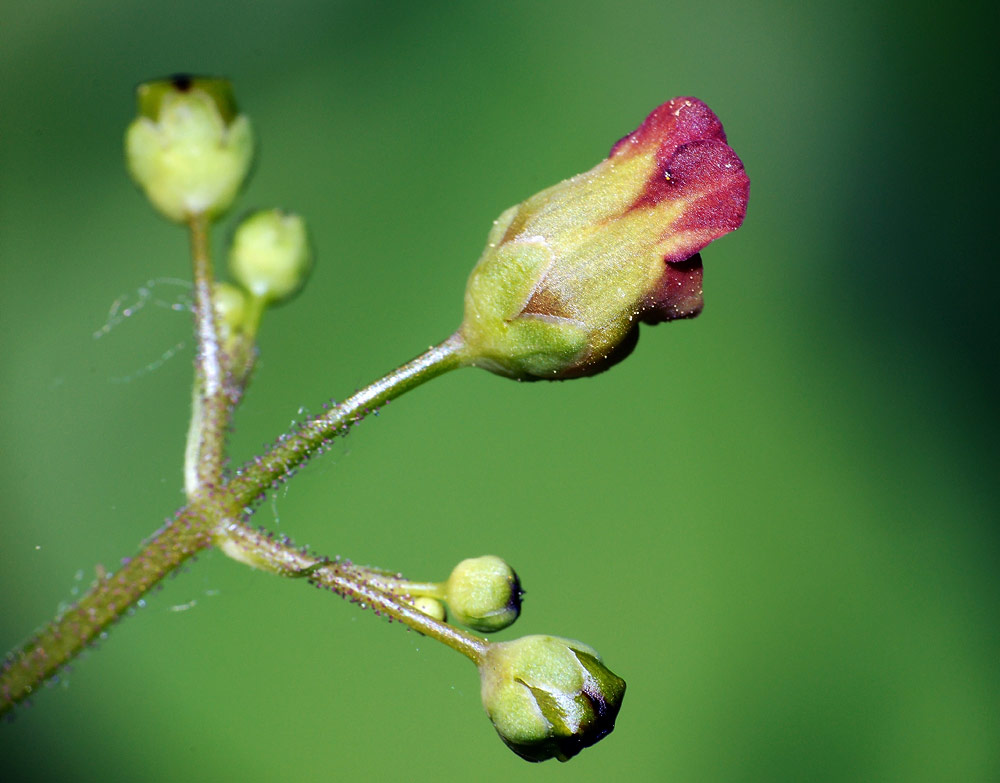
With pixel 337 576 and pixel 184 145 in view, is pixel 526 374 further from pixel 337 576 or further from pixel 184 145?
pixel 184 145

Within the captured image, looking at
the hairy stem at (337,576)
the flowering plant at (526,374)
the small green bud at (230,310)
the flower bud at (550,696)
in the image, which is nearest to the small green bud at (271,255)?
the small green bud at (230,310)

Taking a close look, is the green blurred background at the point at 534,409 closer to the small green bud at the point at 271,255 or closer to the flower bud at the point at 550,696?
the small green bud at the point at 271,255

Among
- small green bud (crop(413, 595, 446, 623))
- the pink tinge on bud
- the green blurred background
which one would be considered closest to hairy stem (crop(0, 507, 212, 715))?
small green bud (crop(413, 595, 446, 623))

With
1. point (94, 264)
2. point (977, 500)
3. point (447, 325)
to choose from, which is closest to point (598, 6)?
point (447, 325)

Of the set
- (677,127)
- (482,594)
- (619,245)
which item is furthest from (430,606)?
(677,127)

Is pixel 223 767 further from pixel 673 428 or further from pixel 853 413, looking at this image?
pixel 853 413
